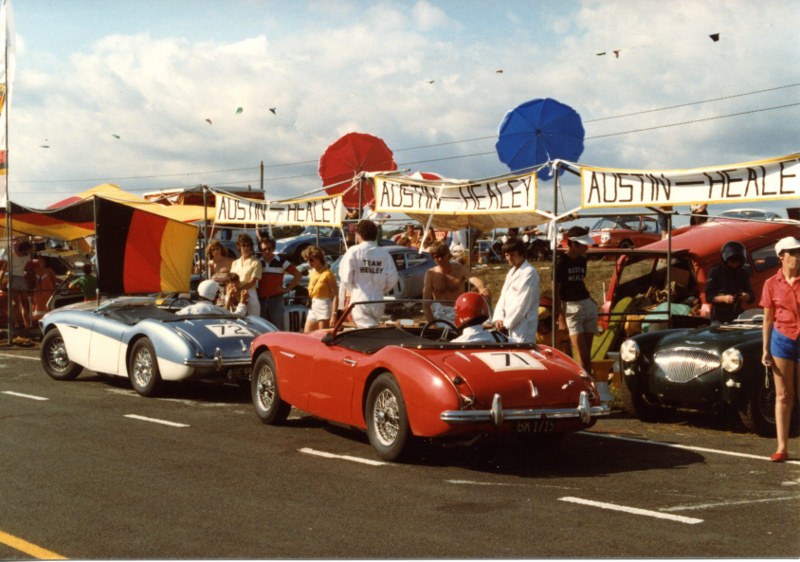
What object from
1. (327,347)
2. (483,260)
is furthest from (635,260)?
(483,260)

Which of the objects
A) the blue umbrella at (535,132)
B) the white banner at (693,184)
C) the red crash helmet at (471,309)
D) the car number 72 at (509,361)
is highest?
the blue umbrella at (535,132)

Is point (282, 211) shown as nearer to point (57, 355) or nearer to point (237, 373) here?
point (57, 355)

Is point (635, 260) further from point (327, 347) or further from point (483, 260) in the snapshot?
point (483, 260)

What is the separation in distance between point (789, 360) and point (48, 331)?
976cm

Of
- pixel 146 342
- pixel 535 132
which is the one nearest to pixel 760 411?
pixel 146 342

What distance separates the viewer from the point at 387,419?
8289mm

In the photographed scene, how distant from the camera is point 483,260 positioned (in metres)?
32.7

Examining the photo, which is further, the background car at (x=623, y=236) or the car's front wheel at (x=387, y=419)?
the background car at (x=623, y=236)

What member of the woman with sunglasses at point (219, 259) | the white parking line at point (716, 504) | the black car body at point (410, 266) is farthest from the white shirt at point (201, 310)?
the black car body at point (410, 266)

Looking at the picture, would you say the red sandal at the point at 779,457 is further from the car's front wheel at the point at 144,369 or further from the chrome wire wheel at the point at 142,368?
the chrome wire wheel at the point at 142,368

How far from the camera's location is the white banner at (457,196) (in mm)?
11992

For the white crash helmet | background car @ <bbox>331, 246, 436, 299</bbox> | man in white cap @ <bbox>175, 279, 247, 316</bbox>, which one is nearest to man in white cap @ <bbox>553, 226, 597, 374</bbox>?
man in white cap @ <bbox>175, 279, 247, 316</bbox>

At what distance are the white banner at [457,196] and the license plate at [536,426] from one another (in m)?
4.29

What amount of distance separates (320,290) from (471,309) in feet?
15.9
